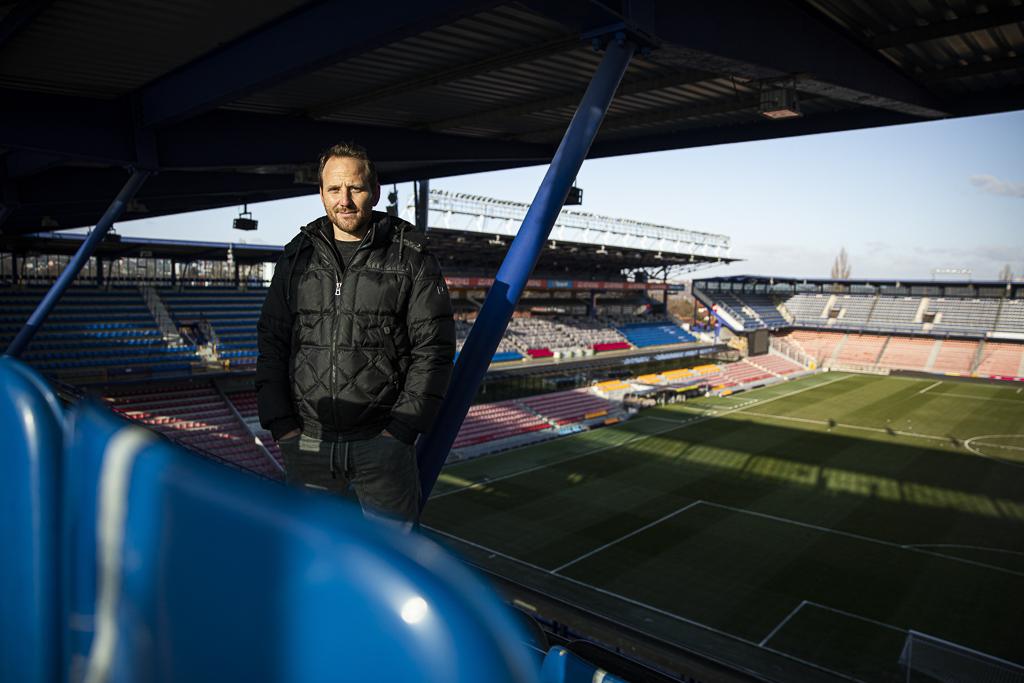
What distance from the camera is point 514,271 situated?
4.18 m

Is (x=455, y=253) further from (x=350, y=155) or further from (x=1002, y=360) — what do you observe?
(x=1002, y=360)

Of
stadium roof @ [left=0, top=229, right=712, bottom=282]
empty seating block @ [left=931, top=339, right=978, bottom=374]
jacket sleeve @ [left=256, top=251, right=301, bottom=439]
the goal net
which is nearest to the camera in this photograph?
jacket sleeve @ [left=256, top=251, right=301, bottom=439]

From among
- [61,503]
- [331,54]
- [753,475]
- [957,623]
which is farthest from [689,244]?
[61,503]

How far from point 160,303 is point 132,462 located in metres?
31.6

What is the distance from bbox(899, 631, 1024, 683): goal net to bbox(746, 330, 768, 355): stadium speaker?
43557 mm

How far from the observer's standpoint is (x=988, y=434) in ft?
99.2

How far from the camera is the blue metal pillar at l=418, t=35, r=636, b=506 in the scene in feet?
11.7

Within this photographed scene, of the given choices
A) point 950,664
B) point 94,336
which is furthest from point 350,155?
point 94,336

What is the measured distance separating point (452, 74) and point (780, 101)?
3.45 meters

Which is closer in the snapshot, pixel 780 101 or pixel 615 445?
pixel 780 101

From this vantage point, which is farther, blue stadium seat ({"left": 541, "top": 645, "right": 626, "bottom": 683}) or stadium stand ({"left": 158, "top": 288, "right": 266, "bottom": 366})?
stadium stand ({"left": 158, "top": 288, "right": 266, "bottom": 366})

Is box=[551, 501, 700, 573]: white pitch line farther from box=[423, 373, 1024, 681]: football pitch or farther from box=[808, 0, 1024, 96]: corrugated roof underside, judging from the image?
box=[808, 0, 1024, 96]: corrugated roof underside

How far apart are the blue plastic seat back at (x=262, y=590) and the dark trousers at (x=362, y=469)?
1.63m


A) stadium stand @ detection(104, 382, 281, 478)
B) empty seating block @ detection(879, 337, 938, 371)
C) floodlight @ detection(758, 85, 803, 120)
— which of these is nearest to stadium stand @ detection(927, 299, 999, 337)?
empty seating block @ detection(879, 337, 938, 371)
